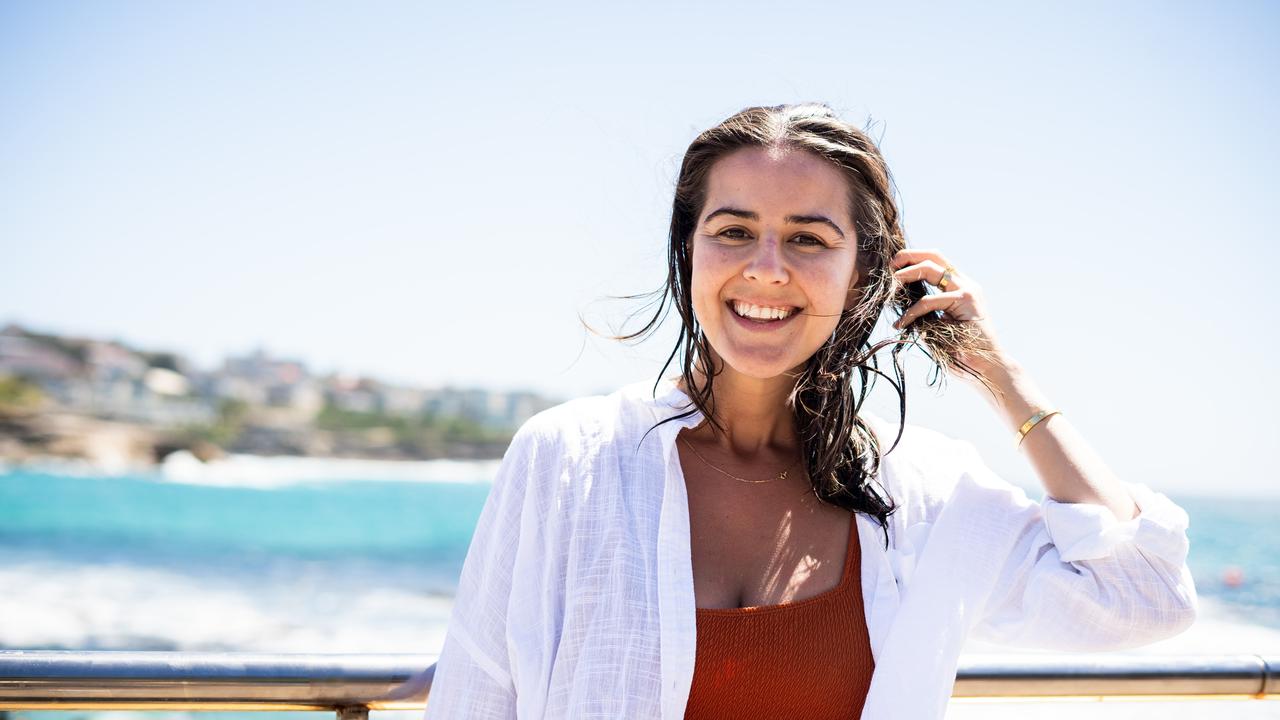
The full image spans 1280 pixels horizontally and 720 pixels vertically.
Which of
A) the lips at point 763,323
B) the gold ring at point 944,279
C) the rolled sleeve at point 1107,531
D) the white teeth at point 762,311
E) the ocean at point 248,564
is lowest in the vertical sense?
the ocean at point 248,564

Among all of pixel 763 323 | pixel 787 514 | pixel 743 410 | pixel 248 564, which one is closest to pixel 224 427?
pixel 248 564

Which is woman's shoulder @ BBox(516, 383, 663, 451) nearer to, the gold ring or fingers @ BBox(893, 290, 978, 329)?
fingers @ BBox(893, 290, 978, 329)

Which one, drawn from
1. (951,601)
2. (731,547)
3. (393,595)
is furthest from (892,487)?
(393,595)

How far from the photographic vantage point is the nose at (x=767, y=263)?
181 centimetres

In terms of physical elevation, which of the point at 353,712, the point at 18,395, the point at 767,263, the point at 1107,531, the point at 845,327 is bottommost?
the point at 18,395

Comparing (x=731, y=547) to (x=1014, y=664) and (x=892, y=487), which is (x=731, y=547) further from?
(x=1014, y=664)

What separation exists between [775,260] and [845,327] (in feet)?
0.98

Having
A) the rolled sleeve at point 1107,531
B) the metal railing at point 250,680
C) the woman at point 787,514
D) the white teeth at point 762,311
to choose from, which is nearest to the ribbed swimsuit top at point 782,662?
the woman at point 787,514

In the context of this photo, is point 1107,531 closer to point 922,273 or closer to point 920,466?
point 920,466

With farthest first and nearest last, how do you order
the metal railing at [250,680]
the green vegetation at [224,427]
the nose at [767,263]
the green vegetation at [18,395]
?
the green vegetation at [224,427] → the green vegetation at [18,395] → the nose at [767,263] → the metal railing at [250,680]

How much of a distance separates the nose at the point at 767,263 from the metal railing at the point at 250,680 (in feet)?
2.66

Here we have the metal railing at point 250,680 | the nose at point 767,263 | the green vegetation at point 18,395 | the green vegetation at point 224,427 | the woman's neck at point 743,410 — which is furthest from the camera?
the green vegetation at point 224,427

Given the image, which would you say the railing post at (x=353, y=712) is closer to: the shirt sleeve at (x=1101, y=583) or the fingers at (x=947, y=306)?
the shirt sleeve at (x=1101, y=583)

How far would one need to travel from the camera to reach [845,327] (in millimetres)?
2029
